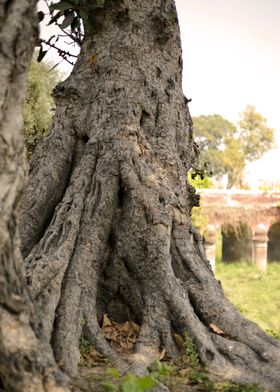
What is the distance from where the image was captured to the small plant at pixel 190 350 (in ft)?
14.2

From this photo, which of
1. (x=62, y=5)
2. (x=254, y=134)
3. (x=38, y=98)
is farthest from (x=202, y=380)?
(x=254, y=134)

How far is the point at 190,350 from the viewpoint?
438 cm

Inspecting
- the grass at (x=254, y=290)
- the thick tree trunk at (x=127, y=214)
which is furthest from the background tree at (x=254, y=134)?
the thick tree trunk at (x=127, y=214)

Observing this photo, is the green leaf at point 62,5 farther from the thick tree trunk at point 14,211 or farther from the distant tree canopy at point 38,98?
the distant tree canopy at point 38,98

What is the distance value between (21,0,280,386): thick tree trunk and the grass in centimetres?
1114

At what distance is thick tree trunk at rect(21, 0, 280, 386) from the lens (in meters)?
4.36

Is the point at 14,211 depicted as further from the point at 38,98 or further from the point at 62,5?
the point at 38,98

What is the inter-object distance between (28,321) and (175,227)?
251 cm

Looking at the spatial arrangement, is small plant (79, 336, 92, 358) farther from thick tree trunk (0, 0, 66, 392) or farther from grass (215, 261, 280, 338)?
grass (215, 261, 280, 338)

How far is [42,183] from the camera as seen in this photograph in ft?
17.5

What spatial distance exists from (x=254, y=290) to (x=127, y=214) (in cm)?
2012

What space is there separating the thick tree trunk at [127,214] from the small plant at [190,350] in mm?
66

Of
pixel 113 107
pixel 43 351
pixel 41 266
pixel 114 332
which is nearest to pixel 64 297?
pixel 41 266

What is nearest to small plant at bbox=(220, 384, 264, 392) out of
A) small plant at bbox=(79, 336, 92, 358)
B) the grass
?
small plant at bbox=(79, 336, 92, 358)
